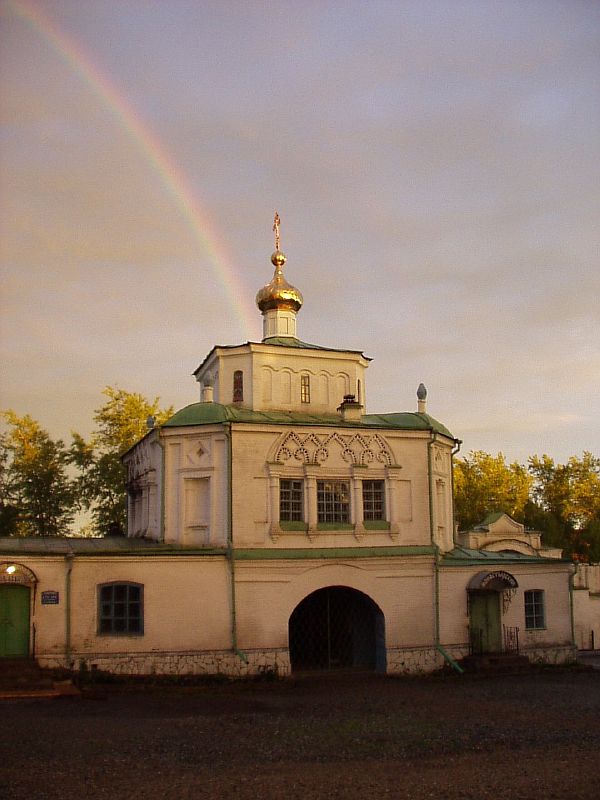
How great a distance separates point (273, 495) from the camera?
24.3 metres

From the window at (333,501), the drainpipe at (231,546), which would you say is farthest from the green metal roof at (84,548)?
the window at (333,501)

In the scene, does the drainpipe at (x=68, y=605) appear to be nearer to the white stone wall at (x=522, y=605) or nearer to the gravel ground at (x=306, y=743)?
the gravel ground at (x=306, y=743)

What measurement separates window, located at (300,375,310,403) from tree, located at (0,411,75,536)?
18.1 metres

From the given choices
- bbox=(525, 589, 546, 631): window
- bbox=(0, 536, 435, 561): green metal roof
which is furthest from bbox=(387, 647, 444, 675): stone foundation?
bbox=(525, 589, 546, 631): window

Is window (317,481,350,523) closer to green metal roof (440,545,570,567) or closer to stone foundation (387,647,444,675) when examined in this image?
green metal roof (440,545,570,567)

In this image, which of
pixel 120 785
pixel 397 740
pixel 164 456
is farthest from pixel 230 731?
pixel 164 456

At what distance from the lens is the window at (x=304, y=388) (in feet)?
92.5

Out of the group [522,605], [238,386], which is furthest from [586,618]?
[238,386]

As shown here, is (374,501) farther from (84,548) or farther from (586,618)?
(586,618)

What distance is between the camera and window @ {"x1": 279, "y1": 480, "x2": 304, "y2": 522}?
24.5 m

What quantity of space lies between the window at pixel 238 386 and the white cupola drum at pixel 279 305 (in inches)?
94.1

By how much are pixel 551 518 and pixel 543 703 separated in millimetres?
34308

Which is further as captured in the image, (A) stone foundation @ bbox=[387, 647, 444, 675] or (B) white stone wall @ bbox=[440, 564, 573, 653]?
(B) white stone wall @ bbox=[440, 564, 573, 653]

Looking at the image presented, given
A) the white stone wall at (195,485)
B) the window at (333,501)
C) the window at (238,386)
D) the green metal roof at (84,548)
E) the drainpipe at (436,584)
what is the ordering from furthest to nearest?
the window at (238,386) → the window at (333,501) → the drainpipe at (436,584) → the white stone wall at (195,485) → the green metal roof at (84,548)
